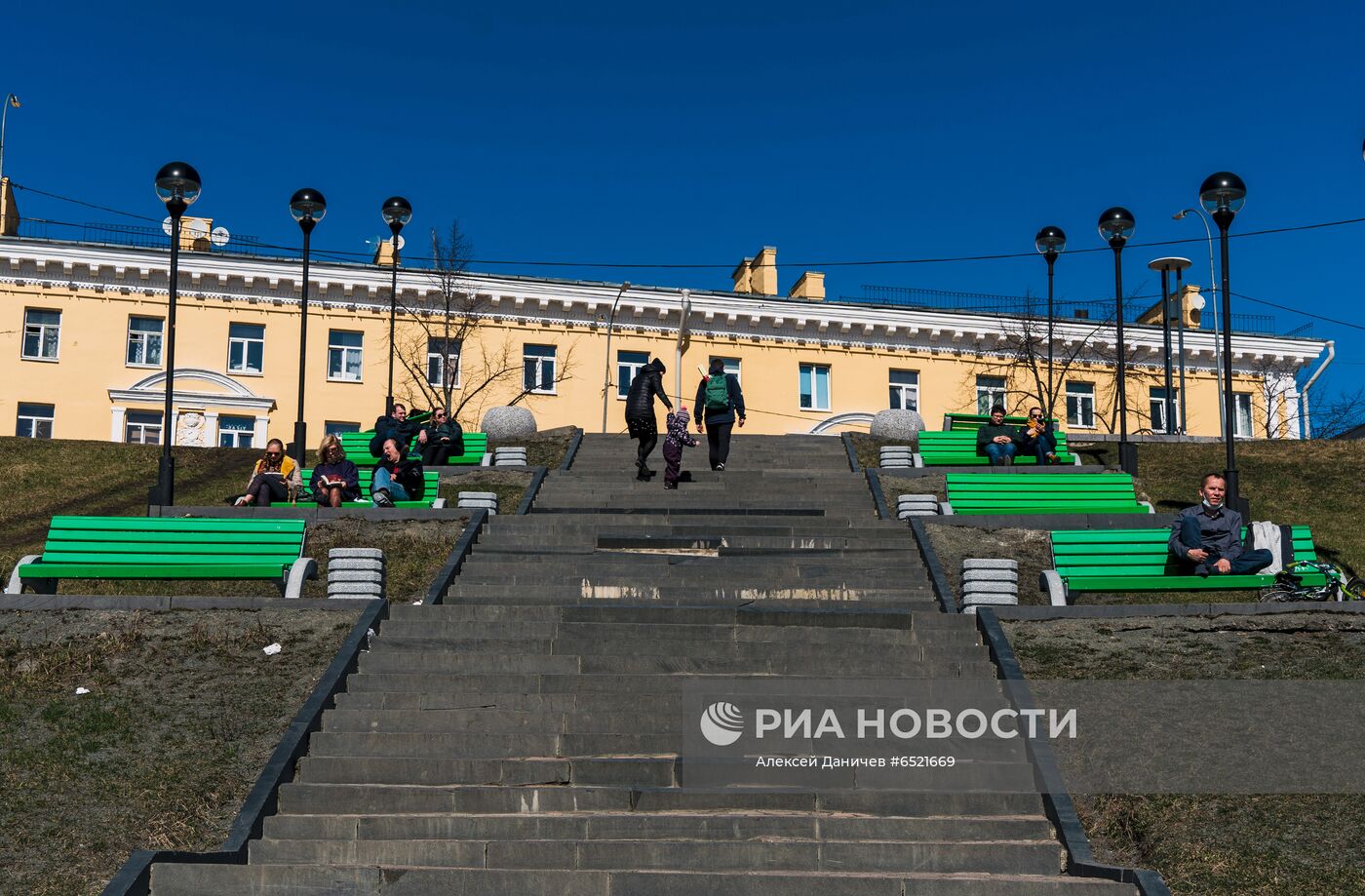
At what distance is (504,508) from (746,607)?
7.87m

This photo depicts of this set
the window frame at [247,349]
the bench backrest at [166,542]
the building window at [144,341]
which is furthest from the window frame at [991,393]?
the bench backrest at [166,542]

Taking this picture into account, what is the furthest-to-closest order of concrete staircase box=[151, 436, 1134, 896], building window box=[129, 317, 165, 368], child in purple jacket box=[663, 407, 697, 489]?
building window box=[129, 317, 165, 368]
child in purple jacket box=[663, 407, 697, 489]
concrete staircase box=[151, 436, 1134, 896]

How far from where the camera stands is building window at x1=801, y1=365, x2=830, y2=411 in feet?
143

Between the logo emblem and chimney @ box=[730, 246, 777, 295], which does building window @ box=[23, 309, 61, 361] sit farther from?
the logo emblem

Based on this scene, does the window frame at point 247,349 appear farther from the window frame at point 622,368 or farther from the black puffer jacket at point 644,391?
the black puffer jacket at point 644,391

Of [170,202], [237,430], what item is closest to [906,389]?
[237,430]

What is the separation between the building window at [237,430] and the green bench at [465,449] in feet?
48.7

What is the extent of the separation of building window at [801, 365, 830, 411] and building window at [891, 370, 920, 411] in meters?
2.07

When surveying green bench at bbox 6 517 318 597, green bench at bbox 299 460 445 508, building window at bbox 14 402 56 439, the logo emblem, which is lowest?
the logo emblem

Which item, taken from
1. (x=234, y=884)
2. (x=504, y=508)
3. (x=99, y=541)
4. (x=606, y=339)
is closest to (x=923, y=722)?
(x=234, y=884)

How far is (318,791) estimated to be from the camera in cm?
965

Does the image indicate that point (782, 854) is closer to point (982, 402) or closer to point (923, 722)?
point (923, 722)

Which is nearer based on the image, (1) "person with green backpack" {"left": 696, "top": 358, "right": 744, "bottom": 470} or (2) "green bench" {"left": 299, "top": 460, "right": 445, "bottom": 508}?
(2) "green bench" {"left": 299, "top": 460, "right": 445, "bottom": 508}

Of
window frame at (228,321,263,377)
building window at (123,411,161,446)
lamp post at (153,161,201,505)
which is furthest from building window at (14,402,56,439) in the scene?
lamp post at (153,161,201,505)
